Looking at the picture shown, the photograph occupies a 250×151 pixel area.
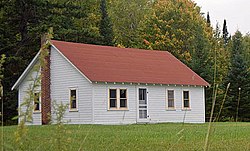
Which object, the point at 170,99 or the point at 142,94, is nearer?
the point at 142,94

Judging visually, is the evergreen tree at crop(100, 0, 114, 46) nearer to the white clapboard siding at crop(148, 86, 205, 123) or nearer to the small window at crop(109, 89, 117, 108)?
the white clapboard siding at crop(148, 86, 205, 123)

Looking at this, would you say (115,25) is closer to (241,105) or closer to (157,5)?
(157,5)

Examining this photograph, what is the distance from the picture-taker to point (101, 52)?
112 ft

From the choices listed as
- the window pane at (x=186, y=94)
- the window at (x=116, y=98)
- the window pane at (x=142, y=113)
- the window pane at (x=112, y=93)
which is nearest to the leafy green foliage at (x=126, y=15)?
the window pane at (x=186, y=94)

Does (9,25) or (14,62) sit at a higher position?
(9,25)

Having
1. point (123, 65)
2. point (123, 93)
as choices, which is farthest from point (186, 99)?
point (123, 93)

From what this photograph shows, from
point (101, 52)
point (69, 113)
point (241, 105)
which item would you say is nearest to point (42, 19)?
point (101, 52)

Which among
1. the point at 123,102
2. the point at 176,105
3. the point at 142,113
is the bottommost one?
the point at 142,113

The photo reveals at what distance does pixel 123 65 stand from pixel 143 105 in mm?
2788

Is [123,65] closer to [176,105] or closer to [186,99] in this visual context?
[176,105]

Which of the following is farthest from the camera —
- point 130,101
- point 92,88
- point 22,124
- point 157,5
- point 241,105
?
point 157,5

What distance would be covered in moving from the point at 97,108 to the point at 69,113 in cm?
202

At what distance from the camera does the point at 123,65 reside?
33.6 meters

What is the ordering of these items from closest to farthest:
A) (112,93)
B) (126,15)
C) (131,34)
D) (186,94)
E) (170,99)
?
1. (112,93)
2. (170,99)
3. (186,94)
4. (131,34)
5. (126,15)
